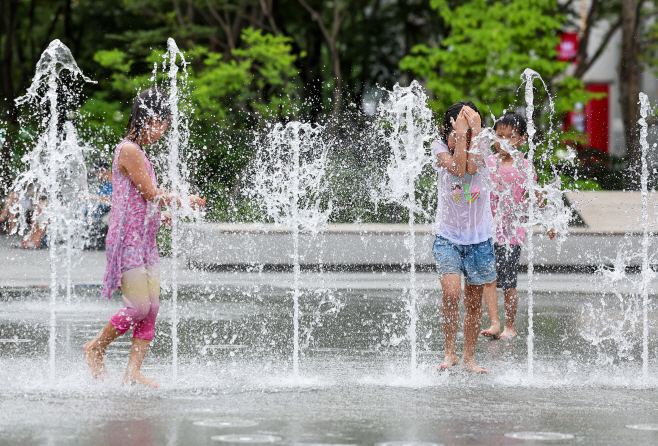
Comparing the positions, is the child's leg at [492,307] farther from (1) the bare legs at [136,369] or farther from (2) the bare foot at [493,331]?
(1) the bare legs at [136,369]

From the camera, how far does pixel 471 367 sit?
6016 mm

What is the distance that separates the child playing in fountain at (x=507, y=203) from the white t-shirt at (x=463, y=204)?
1114 mm

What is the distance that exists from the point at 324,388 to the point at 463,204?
1.40 m

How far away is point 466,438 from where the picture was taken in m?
4.22

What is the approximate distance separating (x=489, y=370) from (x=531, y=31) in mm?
15546

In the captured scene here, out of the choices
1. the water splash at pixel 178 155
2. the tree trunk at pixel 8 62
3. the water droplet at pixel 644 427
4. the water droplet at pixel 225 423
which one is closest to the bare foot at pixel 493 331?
the water splash at pixel 178 155

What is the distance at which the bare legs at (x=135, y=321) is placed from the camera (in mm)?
5277

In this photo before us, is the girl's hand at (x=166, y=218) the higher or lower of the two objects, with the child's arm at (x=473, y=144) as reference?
lower

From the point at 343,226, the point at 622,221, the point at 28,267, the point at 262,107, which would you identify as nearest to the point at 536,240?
the point at 622,221

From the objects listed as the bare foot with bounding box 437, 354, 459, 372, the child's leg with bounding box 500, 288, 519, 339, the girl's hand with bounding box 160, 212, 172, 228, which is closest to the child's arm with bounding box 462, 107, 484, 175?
the bare foot with bounding box 437, 354, 459, 372

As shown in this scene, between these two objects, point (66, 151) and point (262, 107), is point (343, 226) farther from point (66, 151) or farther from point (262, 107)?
point (262, 107)

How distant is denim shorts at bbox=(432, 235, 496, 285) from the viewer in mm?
5934

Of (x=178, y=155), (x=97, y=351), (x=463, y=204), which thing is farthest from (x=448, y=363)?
(x=178, y=155)

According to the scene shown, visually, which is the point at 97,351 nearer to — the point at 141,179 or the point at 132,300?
the point at 132,300
